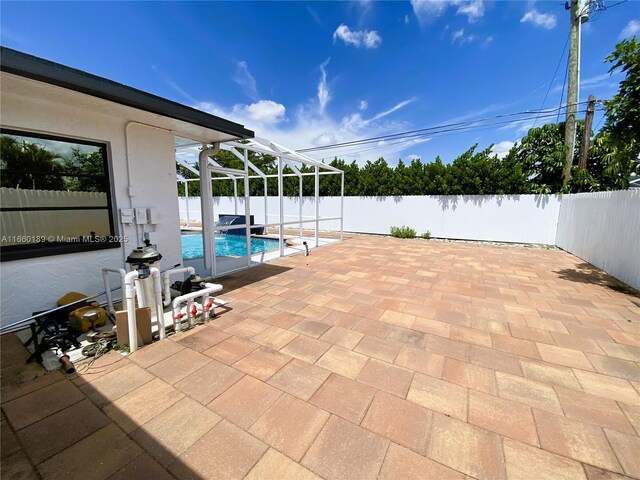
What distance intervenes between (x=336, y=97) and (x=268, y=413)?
639 inches

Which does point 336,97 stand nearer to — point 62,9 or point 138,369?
point 62,9

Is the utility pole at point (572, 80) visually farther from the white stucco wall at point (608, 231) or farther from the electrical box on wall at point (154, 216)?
the electrical box on wall at point (154, 216)

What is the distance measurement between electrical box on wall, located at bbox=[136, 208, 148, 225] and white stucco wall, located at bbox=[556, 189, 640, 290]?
861 centimetres

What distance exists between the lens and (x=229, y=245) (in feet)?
36.1

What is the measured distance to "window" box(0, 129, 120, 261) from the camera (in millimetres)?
3094

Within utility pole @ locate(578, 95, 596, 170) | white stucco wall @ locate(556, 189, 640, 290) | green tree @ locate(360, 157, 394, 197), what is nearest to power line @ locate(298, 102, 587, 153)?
utility pole @ locate(578, 95, 596, 170)

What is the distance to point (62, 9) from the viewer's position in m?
3.75

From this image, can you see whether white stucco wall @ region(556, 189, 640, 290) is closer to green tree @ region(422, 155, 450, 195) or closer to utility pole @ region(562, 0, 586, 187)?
utility pole @ region(562, 0, 586, 187)

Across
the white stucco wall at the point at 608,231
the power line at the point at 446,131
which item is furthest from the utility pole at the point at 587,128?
the white stucco wall at the point at 608,231

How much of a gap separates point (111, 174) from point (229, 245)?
24.5ft

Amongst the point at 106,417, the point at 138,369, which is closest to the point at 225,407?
the point at 106,417

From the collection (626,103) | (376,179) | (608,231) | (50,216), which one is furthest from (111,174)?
(376,179)

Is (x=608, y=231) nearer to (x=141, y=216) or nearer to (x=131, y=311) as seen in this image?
(x=131, y=311)

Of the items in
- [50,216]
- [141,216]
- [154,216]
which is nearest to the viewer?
[50,216]
